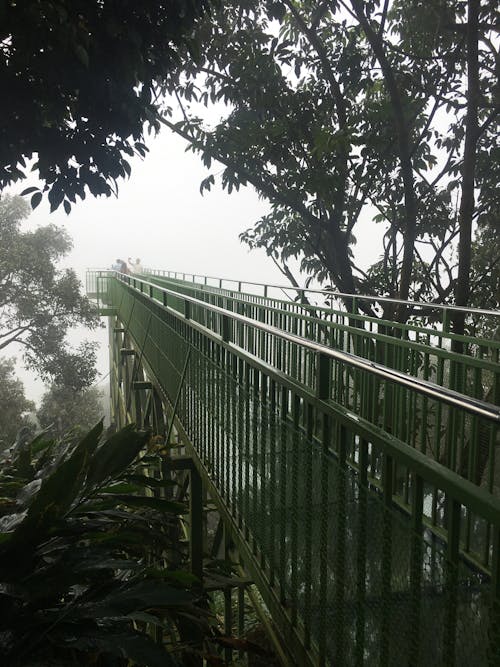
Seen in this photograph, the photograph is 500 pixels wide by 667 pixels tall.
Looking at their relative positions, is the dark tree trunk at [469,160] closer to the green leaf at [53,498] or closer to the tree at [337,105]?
the tree at [337,105]

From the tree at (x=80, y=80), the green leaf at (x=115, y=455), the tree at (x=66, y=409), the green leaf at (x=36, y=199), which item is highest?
the tree at (x=80, y=80)

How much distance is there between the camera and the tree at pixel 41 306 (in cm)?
3031

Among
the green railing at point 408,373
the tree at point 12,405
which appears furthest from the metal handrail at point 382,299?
the tree at point 12,405

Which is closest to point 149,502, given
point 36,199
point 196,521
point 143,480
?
point 143,480

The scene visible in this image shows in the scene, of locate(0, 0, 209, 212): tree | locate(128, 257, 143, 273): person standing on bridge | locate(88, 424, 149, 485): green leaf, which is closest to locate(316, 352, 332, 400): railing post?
locate(88, 424, 149, 485): green leaf

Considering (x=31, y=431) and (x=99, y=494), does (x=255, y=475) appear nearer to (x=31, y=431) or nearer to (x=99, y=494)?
(x=99, y=494)

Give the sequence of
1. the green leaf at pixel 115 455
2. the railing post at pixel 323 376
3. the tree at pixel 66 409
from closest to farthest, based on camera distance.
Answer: the railing post at pixel 323 376, the green leaf at pixel 115 455, the tree at pixel 66 409

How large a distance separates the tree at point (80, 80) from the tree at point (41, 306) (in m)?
25.2

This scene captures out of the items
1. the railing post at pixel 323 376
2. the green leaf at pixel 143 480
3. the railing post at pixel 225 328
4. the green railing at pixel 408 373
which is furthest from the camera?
the railing post at pixel 225 328

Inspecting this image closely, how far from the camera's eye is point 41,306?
31172mm

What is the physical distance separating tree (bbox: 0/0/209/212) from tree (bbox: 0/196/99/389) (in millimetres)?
25154

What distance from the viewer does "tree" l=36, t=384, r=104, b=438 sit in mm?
28453

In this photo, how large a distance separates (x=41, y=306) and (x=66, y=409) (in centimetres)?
589

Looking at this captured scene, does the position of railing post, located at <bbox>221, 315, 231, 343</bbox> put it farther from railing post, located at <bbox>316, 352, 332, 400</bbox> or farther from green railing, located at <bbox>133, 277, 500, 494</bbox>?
railing post, located at <bbox>316, 352, 332, 400</bbox>
